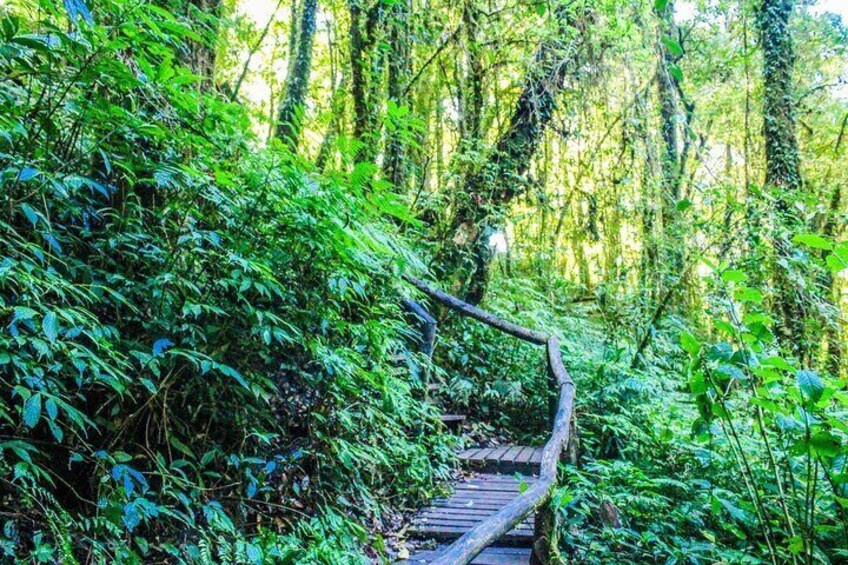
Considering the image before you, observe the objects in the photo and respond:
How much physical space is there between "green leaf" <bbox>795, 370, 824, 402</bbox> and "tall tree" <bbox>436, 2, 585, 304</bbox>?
17.9 ft

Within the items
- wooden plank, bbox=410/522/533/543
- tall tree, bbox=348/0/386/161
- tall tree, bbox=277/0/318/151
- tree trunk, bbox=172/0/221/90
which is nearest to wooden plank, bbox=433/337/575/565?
wooden plank, bbox=410/522/533/543

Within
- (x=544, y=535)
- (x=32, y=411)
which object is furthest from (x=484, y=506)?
(x=32, y=411)

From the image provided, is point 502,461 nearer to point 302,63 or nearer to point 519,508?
point 519,508

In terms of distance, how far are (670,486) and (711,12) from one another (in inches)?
485

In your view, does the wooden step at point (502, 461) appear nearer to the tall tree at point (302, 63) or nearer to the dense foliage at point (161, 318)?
the dense foliage at point (161, 318)

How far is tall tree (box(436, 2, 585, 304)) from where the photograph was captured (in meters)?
7.88

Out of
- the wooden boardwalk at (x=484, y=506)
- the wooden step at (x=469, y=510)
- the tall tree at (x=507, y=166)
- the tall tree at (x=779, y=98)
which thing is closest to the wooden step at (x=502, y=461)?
the wooden boardwalk at (x=484, y=506)

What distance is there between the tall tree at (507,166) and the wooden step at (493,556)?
14.3 feet

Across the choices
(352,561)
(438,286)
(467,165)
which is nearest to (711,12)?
(467,165)

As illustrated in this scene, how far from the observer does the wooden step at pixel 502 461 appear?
5355 mm

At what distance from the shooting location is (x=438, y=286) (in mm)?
7172

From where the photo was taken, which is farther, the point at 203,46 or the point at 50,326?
the point at 203,46

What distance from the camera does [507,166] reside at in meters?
8.34

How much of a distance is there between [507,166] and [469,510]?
5444mm
